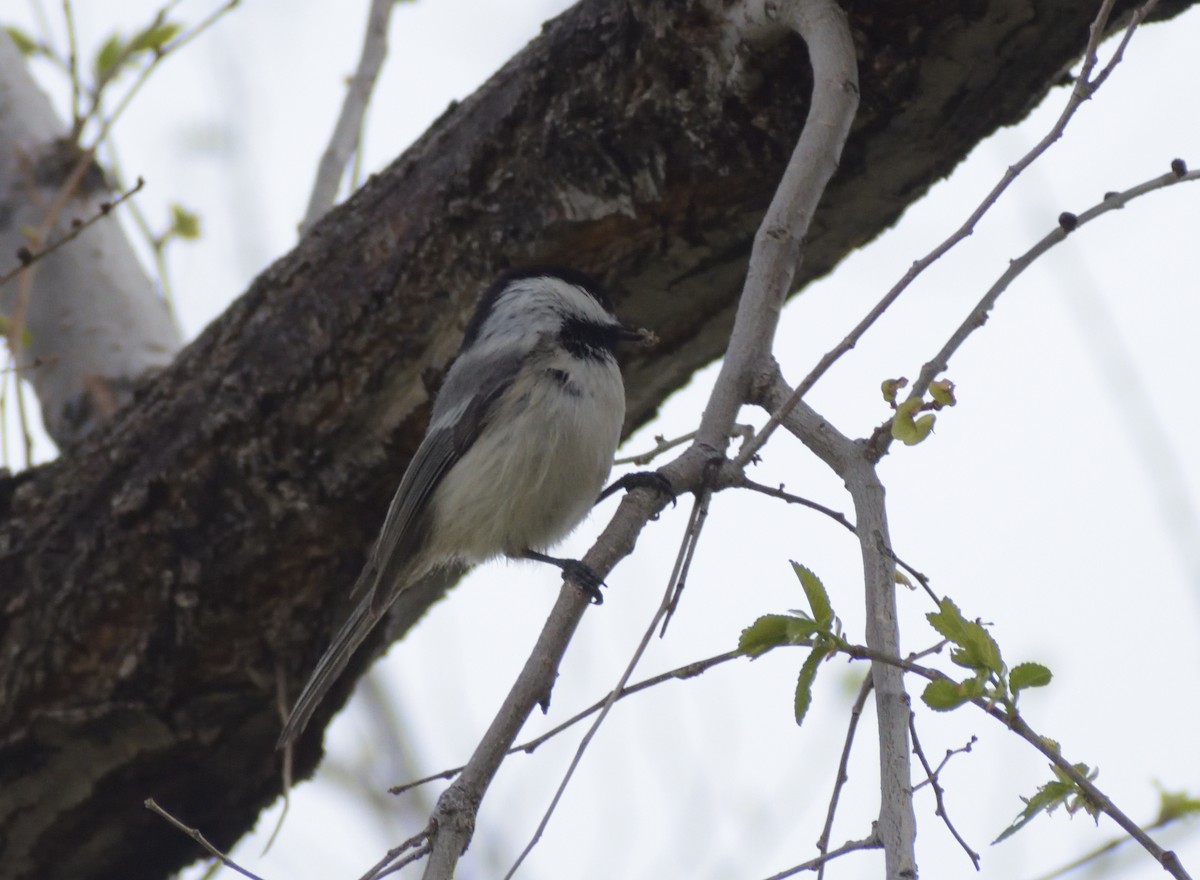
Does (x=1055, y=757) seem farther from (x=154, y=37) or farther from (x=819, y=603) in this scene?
(x=154, y=37)

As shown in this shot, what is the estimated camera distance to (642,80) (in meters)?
2.48

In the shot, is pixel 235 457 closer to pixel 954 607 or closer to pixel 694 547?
pixel 694 547

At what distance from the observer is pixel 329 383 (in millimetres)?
2818

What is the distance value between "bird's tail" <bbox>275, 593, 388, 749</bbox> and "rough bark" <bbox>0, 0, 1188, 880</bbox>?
162mm

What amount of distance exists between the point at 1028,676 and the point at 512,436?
1552 millimetres

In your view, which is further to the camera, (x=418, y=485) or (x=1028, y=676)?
(x=418, y=485)

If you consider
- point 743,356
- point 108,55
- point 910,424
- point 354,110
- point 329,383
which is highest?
point 354,110

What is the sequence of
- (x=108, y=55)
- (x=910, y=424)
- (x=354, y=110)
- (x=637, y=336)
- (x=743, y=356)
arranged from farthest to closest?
(x=354, y=110), (x=108, y=55), (x=637, y=336), (x=743, y=356), (x=910, y=424)

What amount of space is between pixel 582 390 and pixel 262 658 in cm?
99

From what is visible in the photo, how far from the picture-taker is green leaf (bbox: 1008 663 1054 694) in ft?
4.90

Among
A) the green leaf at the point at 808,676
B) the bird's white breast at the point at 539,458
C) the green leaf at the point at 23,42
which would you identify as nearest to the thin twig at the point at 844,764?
the green leaf at the point at 808,676

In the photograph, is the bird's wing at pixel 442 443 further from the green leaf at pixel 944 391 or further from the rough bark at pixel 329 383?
the green leaf at pixel 944 391

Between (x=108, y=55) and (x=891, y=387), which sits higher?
(x=108, y=55)

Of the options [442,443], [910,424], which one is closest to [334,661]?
[442,443]
